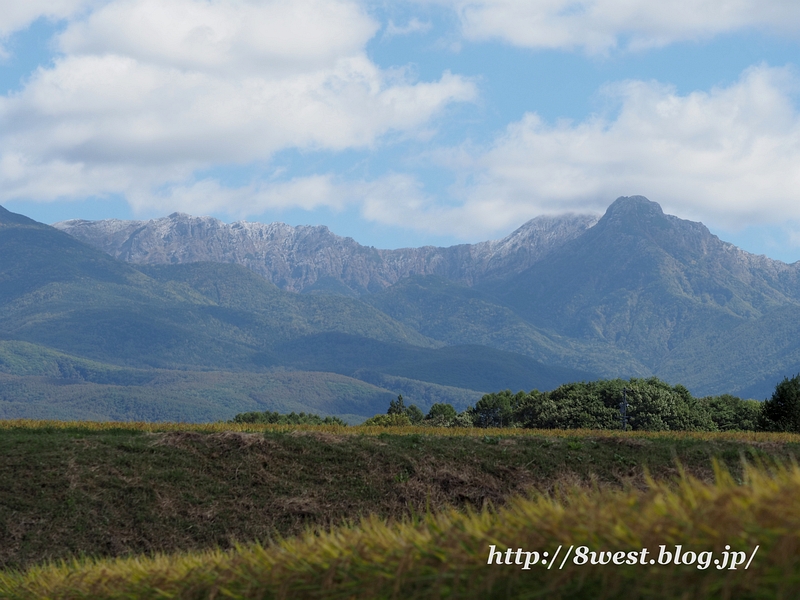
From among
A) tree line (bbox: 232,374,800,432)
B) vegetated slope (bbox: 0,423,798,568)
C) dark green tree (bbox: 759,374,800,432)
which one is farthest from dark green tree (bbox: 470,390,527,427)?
vegetated slope (bbox: 0,423,798,568)

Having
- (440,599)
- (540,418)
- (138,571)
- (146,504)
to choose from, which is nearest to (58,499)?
(146,504)

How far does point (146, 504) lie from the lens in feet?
87.9

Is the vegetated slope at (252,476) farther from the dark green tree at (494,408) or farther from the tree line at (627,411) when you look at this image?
the dark green tree at (494,408)

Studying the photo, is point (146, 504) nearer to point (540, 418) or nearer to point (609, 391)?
point (540, 418)

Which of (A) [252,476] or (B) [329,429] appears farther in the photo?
(B) [329,429]

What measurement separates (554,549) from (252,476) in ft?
82.1

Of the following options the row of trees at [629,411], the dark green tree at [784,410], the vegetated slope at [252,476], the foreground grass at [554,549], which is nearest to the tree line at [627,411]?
the row of trees at [629,411]

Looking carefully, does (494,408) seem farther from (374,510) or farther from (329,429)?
(374,510)

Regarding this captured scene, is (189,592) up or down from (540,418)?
up

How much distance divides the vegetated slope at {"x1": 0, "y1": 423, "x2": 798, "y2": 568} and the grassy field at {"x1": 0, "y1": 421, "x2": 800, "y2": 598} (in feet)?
0.24

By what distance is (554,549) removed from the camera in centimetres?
598

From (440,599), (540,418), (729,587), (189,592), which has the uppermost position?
(729,587)

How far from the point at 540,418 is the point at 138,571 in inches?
2997

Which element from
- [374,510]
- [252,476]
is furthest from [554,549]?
[252,476]
